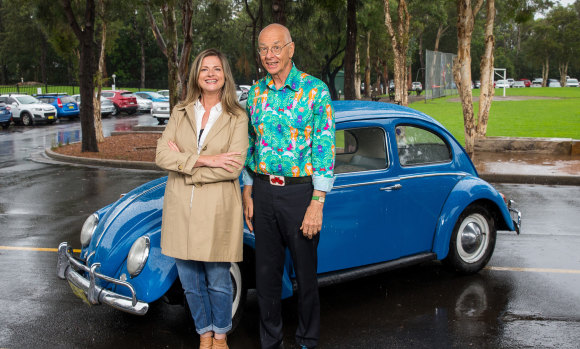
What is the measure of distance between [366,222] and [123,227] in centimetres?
183

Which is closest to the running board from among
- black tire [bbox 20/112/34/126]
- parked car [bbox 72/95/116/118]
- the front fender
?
the front fender

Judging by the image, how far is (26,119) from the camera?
95.6ft

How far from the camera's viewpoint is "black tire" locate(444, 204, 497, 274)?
17.8 ft

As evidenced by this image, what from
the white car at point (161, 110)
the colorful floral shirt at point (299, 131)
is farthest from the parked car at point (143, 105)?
the colorful floral shirt at point (299, 131)

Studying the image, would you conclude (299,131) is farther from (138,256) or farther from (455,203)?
(455,203)

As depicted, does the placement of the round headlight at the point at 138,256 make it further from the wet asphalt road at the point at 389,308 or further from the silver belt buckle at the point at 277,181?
the silver belt buckle at the point at 277,181

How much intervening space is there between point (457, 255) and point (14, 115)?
28.3m

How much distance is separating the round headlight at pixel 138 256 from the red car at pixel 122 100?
33.8m

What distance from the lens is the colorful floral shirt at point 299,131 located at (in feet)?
11.7

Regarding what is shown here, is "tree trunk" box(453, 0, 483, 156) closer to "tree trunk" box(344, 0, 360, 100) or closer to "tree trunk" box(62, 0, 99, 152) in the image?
"tree trunk" box(344, 0, 360, 100)

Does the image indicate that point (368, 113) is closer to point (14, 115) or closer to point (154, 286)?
point (154, 286)

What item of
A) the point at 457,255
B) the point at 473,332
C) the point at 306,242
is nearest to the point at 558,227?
the point at 457,255

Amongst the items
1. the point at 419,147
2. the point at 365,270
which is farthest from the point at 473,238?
the point at 365,270

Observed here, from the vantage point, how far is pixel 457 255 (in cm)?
549
